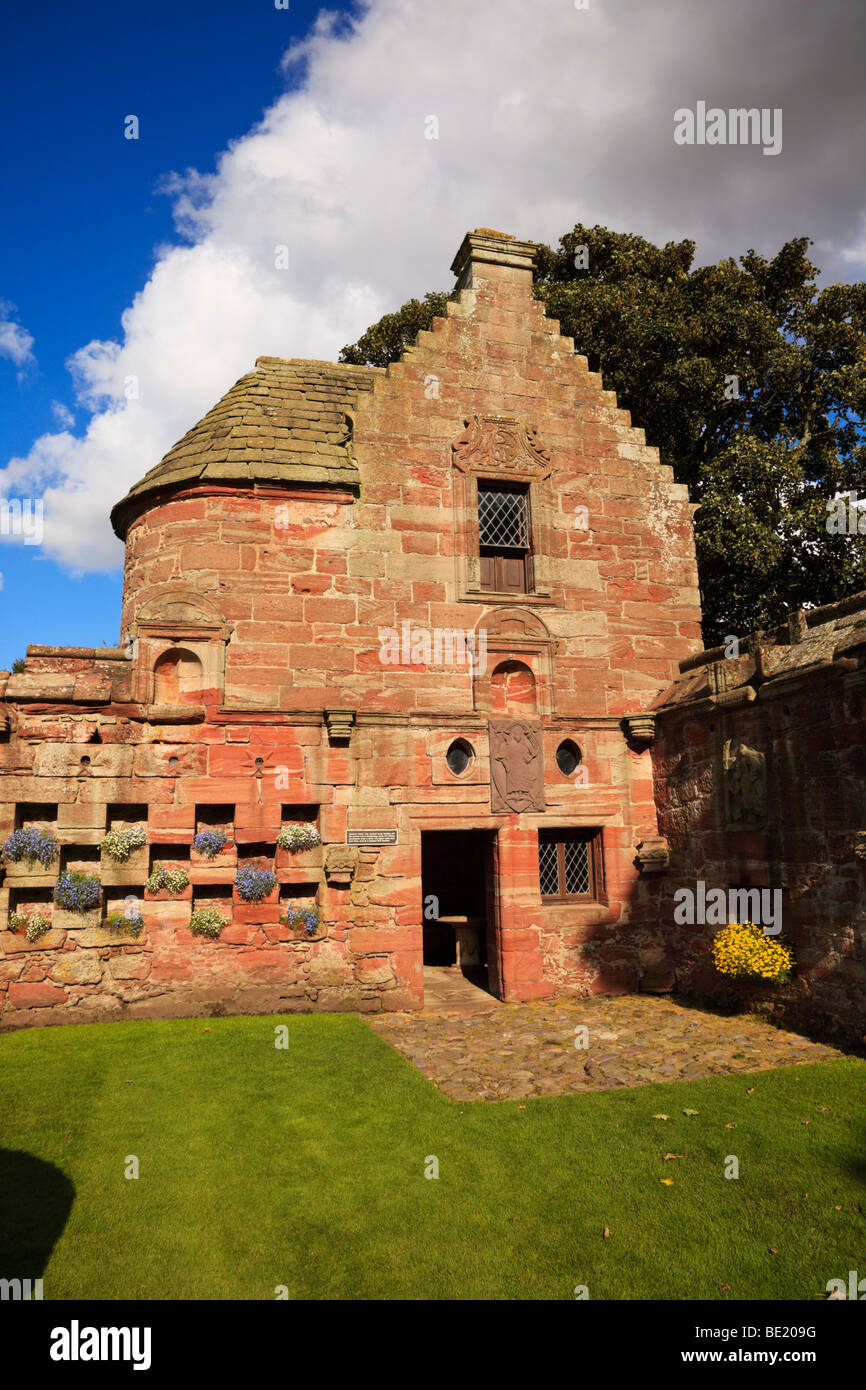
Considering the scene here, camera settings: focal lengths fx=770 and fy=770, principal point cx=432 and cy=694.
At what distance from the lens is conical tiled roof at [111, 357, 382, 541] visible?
11.9m

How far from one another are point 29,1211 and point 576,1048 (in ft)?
19.4

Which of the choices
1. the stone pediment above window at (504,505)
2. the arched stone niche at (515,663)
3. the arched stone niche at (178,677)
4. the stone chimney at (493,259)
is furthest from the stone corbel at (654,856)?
the stone chimney at (493,259)

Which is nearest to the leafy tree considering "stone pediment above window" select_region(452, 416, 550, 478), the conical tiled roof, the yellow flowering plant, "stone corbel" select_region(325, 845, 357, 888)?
→ "stone pediment above window" select_region(452, 416, 550, 478)

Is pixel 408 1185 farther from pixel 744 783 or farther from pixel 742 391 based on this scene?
pixel 742 391

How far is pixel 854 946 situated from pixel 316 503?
30.7ft

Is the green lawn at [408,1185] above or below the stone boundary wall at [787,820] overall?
below

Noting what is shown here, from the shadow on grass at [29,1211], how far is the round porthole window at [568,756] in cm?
877

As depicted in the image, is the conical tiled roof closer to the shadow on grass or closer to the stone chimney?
the stone chimney

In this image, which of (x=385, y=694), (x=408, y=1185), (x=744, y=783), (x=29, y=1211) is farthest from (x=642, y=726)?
(x=29, y=1211)

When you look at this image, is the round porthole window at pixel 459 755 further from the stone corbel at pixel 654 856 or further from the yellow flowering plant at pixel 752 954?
the yellow flowering plant at pixel 752 954

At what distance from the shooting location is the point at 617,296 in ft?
65.0

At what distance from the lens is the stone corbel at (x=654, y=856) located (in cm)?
1236

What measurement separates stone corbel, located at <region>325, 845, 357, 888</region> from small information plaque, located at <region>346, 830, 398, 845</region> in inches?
7.4
